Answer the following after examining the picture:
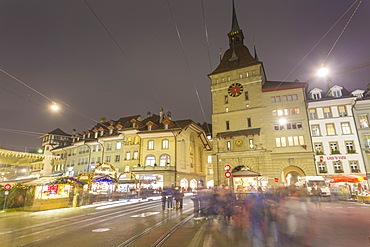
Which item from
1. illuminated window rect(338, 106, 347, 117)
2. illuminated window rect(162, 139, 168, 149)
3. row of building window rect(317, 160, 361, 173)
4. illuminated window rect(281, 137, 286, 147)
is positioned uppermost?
illuminated window rect(338, 106, 347, 117)

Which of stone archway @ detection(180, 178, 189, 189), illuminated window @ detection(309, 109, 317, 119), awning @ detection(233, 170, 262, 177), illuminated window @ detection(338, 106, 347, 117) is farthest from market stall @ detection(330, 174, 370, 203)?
stone archway @ detection(180, 178, 189, 189)

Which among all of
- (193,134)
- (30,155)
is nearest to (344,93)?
(193,134)

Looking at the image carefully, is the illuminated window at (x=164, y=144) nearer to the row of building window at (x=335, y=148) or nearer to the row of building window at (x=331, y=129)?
the row of building window at (x=331, y=129)

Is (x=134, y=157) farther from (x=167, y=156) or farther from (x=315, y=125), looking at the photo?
(x=315, y=125)

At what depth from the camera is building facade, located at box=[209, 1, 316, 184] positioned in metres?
32.1

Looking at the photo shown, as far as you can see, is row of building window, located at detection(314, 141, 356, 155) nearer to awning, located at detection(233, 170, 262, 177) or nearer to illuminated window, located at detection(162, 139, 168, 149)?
awning, located at detection(233, 170, 262, 177)

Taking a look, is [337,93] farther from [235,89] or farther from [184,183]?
[184,183]

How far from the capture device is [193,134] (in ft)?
152

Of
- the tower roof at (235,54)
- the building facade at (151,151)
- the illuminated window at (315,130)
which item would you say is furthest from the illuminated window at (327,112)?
the building facade at (151,151)

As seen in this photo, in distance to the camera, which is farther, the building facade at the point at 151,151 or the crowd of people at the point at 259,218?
the building facade at the point at 151,151

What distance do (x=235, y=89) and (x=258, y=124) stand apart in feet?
23.9

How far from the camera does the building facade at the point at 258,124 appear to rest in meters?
32.1

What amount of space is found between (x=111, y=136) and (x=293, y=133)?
33.1 metres

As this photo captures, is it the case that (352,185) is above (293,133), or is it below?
below
